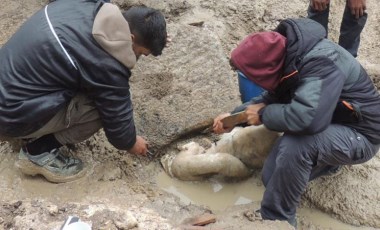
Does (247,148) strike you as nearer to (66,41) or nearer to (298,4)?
(66,41)

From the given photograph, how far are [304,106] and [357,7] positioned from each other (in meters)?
1.53

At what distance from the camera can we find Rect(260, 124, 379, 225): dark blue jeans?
258 cm

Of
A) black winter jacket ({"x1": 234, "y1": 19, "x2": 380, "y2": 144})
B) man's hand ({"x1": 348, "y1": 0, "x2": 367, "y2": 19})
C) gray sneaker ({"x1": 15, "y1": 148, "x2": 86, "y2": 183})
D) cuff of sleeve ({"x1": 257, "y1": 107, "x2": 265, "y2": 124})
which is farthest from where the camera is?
man's hand ({"x1": 348, "y1": 0, "x2": 367, "y2": 19})

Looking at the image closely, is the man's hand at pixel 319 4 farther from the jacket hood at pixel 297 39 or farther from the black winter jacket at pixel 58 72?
the black winter jacket at pixel 58 72

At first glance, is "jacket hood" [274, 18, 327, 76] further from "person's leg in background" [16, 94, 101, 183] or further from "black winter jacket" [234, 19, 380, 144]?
"person's leg in background" [16, 94, 101, 183]

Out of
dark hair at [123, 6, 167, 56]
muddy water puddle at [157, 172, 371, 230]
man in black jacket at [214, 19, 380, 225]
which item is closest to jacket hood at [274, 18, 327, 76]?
man in black jacket at [214, 19, 380, 225]

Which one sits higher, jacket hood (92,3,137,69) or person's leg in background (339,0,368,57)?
jacket hood (92,3,137,69)

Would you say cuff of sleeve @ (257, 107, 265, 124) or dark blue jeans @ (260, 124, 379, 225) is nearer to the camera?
dark blue jeans @ (260, 124, 379, 225)

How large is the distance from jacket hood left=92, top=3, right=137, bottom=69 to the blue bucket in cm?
112

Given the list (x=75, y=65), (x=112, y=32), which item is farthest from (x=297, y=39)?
(x=75, y=65)

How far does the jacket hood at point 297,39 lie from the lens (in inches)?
96.0

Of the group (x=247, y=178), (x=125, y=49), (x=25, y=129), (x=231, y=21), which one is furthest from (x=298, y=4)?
(x=25, y=129)

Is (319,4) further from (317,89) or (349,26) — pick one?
(317,89)

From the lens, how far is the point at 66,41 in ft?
8.11
